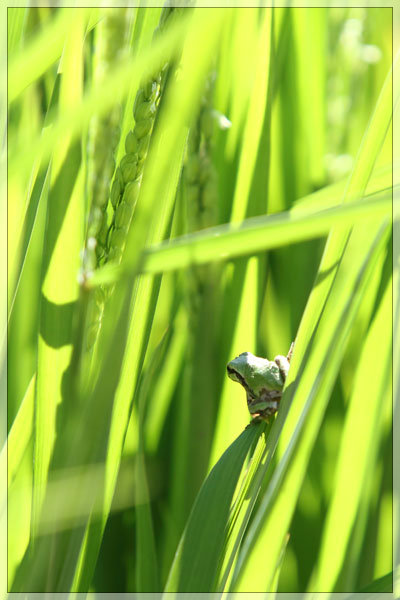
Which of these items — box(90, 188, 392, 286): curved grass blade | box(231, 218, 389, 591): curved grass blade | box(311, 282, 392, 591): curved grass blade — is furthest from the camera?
box(311, 282, 392, 591): curved grass blade

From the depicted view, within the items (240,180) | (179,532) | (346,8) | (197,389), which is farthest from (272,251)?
(346,8)

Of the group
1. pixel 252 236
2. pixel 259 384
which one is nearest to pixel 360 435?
pixel 259 384

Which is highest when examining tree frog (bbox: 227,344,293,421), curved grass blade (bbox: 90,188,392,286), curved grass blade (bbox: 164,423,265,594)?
curved grass blade (bbox: 90,188,392,286)

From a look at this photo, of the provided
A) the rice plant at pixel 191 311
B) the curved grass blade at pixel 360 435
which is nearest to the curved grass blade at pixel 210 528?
the rice plant at pixel 191 311

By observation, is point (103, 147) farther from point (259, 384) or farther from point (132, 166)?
point (259, 384)

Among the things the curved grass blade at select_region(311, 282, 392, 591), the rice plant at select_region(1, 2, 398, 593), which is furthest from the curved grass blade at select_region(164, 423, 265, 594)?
the curved grass blade at select_region(311, 282, 392, 591)

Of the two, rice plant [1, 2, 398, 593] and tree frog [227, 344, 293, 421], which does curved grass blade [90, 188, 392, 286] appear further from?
tree frog [227, 344, 293, 421]

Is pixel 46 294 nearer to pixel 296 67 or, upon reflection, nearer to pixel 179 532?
pixel 179 532

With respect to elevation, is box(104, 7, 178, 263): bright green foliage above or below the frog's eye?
above

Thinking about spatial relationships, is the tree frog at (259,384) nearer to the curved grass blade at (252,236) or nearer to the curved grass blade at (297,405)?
the curved grass blade at (297,405)
